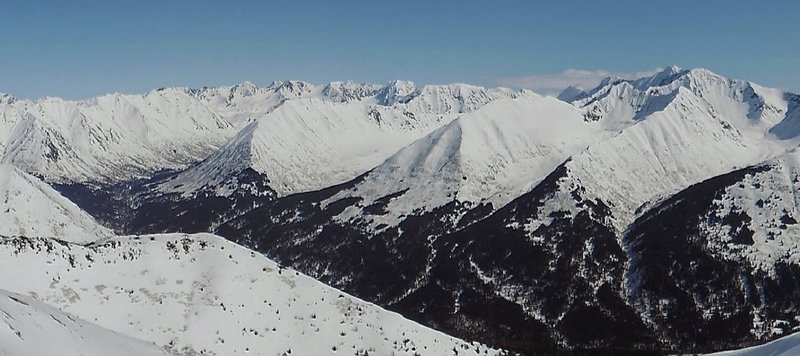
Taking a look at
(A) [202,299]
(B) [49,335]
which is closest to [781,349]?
(A) [202,299]

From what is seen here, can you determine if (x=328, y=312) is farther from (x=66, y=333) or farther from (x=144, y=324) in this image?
(x=66, y=333)

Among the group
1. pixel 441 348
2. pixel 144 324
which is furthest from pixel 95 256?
pixel 441 348

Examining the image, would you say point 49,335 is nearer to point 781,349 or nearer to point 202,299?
point 202,299

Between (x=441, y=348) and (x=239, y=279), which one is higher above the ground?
(x=239, y=279)

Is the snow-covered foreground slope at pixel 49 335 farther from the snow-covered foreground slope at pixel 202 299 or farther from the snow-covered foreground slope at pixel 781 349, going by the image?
the snow-covered foreground slope at pixel 781 349

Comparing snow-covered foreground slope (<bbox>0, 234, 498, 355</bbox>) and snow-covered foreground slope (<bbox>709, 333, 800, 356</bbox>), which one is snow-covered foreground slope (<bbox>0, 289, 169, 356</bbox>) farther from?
snow-covered foreground slope (<bbox>709, 333, 800, 356</bbox>)
